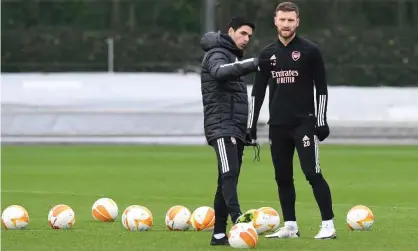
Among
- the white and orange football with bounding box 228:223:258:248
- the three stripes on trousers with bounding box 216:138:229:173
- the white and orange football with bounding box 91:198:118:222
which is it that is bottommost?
the white and orange football with bounding box 91:198:118:222

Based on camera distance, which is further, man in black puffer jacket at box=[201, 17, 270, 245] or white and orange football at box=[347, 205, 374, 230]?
white and orange football at box=[347, 205, 374, 230]

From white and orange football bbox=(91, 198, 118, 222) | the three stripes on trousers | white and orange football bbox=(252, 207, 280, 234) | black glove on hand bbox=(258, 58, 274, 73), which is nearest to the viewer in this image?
black glove on hand bbox=(258, 58, 274, 73)

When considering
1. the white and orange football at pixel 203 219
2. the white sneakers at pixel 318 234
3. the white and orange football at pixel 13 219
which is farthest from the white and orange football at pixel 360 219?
the white and orange football at pixel 13 219

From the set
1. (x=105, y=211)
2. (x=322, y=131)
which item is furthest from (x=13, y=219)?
(x=322, y=131)

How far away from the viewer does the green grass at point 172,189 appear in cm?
1319

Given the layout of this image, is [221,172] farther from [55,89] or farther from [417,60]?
[417,60]

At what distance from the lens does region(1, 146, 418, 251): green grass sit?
519 inches

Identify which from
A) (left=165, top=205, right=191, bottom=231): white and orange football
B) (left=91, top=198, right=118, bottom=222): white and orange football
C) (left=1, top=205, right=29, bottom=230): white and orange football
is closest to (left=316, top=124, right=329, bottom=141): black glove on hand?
(left=165, top=205, right=191, bottom=231): white and orange football

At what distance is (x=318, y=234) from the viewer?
43.9ft

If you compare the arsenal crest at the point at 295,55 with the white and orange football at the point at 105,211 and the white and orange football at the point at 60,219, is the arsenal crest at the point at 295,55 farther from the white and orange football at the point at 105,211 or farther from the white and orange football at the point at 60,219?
the white and orange football at the point at 105,211

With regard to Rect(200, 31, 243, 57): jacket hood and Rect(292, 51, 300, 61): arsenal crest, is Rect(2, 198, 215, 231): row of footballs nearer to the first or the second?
Rect(292, 51, 300, 61): arsenal crest

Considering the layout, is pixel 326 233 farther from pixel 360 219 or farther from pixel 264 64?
pixel 264 64

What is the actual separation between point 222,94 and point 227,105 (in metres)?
0.12

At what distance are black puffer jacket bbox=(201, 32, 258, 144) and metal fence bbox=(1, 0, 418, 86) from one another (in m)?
28.9
